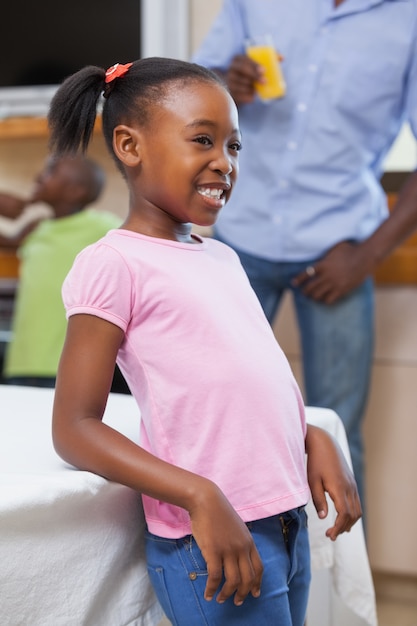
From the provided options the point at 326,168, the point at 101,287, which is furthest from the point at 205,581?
the point at 326,168

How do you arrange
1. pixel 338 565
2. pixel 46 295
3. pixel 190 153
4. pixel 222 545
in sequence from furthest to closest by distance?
pixel 46 295
pixel 338 565
pixel 190 153
pixel 222 545

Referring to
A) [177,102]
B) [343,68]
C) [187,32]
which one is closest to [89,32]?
[187,32]

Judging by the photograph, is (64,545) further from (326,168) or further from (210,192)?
(326,168)

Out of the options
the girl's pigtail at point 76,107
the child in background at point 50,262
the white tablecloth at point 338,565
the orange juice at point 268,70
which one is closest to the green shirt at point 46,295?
the child in background at point 50,262

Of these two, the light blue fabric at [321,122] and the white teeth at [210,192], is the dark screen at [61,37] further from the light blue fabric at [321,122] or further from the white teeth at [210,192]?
the white teeth at [210,192]

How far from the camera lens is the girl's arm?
2.48 ft

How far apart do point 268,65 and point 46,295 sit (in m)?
0.82

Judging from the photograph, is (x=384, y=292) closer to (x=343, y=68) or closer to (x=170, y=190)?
(x=343, y=68)

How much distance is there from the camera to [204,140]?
0.88m

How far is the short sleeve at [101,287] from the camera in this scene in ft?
2.68

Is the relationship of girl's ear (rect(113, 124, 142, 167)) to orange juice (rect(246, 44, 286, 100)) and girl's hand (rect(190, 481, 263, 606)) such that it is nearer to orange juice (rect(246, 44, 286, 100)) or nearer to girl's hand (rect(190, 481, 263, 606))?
girl's hand (rect(190, 481, 263, 606))

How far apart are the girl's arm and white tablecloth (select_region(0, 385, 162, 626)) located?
40 millimetres

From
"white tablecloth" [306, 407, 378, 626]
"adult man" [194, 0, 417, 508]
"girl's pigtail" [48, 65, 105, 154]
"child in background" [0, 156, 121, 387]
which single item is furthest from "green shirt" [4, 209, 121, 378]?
"girl's pigtail" [48, 65, 105, 154]

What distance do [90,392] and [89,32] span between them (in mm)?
1961
